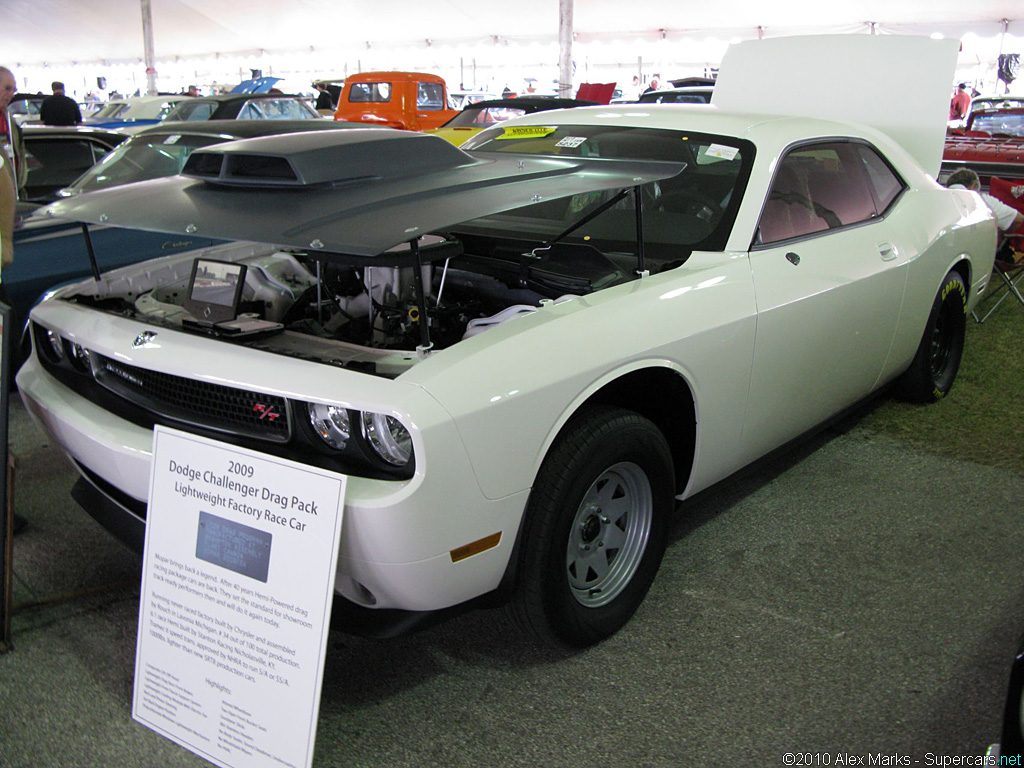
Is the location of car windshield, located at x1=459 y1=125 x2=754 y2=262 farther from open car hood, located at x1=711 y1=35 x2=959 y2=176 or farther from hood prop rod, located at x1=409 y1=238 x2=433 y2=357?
open car hood, located at x1=711 y1=35 x2=959 y2=176

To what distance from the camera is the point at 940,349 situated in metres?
4.63

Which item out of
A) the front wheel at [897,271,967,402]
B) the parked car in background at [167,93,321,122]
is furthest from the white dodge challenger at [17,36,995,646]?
the parked car in background at [167,93,321,122]

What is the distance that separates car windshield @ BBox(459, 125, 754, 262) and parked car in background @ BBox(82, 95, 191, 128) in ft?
41.8

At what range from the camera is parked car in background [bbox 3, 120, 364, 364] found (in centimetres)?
436

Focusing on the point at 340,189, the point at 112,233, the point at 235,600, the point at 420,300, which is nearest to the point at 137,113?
the point at 112,233

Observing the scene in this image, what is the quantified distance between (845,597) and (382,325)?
1.74 metres

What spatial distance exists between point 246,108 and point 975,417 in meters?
10.4

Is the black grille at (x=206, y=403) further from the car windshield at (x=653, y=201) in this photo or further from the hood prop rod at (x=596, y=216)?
the car windshield at (x=653, y=201)

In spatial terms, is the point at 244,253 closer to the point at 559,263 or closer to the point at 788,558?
the point at 559,263

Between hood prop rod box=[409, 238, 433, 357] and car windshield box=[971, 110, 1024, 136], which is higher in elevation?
car windshield box=[971, 110, 1024, 136]

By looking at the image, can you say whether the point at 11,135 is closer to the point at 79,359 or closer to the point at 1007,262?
the point at 79,359

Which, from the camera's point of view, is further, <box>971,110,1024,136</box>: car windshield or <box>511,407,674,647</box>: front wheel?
<box>971,110,1024,136</box>: car windshield

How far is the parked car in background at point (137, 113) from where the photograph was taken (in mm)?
14742

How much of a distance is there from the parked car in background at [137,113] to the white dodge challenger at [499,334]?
13041 millimetres
